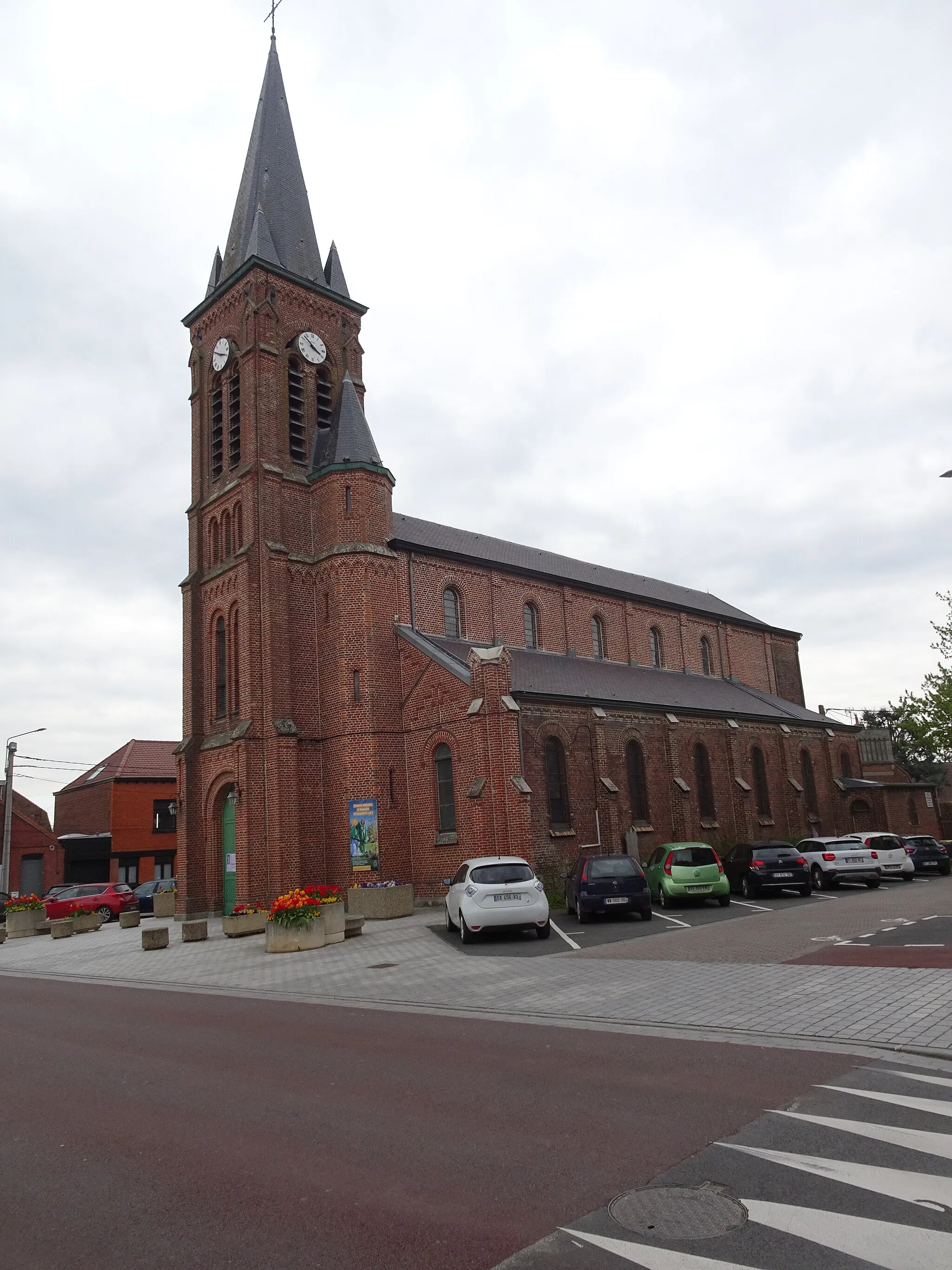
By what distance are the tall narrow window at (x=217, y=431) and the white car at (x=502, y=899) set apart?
19.7 m

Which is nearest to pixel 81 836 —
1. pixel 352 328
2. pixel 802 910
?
pixel 352 328

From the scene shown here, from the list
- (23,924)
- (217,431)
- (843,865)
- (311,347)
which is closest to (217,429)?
(217,431)

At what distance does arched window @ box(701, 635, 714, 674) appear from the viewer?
42.4 meters

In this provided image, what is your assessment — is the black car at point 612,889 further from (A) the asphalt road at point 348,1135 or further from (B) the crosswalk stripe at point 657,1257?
(B) the crosswalk stripe at point 657,1257

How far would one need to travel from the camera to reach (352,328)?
33531mm

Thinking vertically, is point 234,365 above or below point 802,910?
above

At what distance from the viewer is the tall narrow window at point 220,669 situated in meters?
29.4

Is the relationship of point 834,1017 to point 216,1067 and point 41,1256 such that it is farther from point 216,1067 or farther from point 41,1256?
point 41,1256

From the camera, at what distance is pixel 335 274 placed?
1341 inches

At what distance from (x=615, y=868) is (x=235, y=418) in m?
20.5

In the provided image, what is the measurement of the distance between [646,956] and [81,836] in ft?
145

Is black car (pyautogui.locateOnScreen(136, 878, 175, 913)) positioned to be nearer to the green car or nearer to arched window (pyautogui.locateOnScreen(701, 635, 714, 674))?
the green car

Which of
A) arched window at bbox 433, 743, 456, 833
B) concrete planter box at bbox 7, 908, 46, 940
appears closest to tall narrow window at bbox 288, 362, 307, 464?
arched window at bbox 433, 743, 456, 833

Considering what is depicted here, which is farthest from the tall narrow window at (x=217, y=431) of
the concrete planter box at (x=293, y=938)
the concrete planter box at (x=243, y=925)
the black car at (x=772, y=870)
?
the black car at (x=772, y=870)
